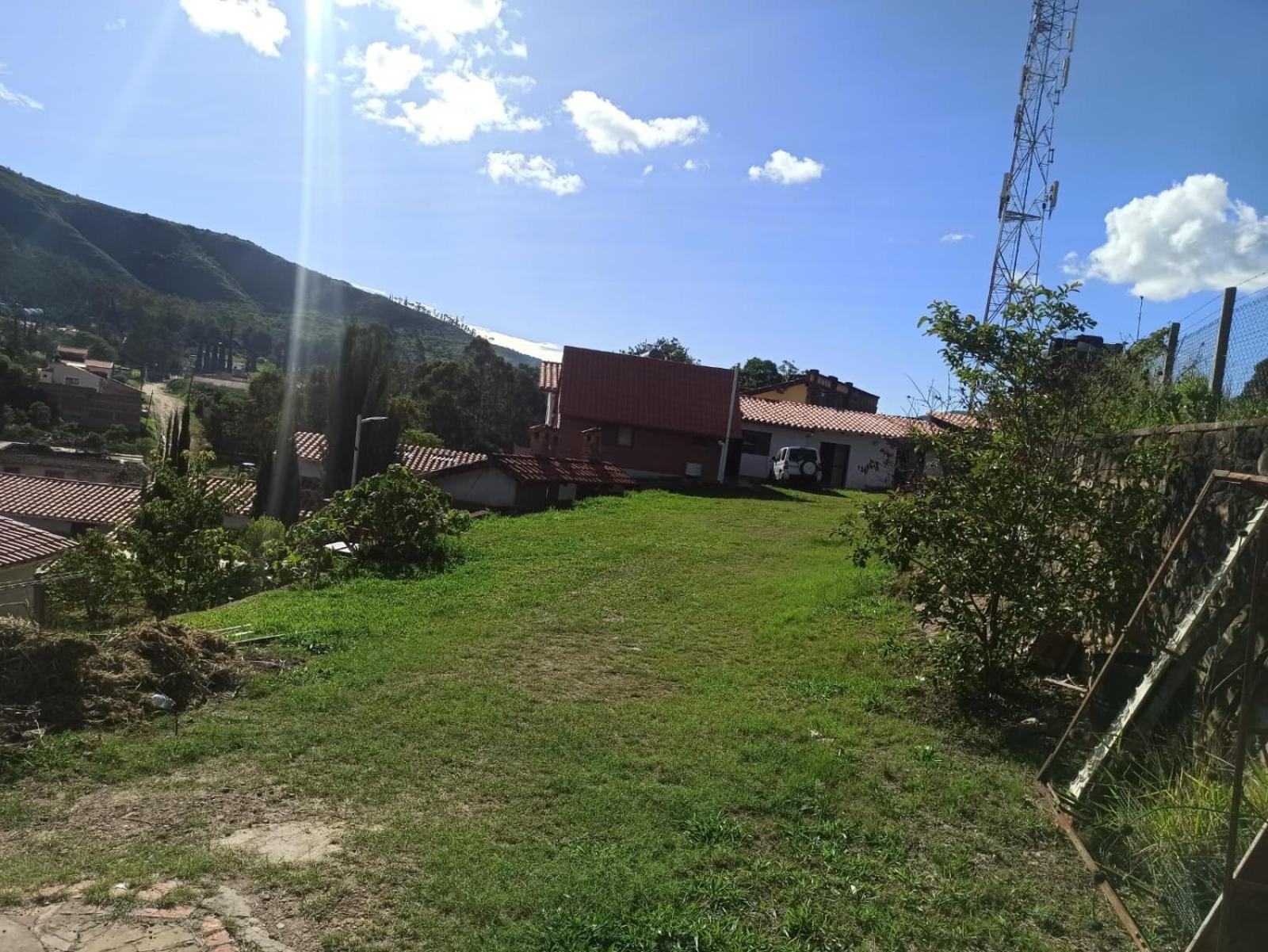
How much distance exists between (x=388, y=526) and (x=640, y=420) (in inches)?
682

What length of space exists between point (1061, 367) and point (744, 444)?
82.3 ft

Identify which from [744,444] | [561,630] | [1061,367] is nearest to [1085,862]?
[1061,367]

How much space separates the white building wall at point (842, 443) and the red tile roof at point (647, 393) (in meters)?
2.52

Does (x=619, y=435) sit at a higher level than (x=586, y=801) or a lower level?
higher

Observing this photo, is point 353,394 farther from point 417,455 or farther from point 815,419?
point 815,419

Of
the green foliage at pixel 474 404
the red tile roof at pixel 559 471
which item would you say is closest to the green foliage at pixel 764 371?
the green foliage at pixel 474 404

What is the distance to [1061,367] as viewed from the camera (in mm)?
6609

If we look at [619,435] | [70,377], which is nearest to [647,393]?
[619,435]

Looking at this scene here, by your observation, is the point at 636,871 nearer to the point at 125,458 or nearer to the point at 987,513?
the point at 987,513

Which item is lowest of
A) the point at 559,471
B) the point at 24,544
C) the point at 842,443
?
the point at 24,544

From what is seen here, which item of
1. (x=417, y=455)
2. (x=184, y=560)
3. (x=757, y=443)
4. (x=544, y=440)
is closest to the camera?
(x=184, y=560)

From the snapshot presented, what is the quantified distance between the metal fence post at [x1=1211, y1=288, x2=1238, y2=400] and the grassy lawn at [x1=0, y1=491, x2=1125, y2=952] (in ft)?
10.1

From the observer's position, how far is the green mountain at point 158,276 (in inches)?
4186

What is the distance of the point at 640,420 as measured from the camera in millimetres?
28703
